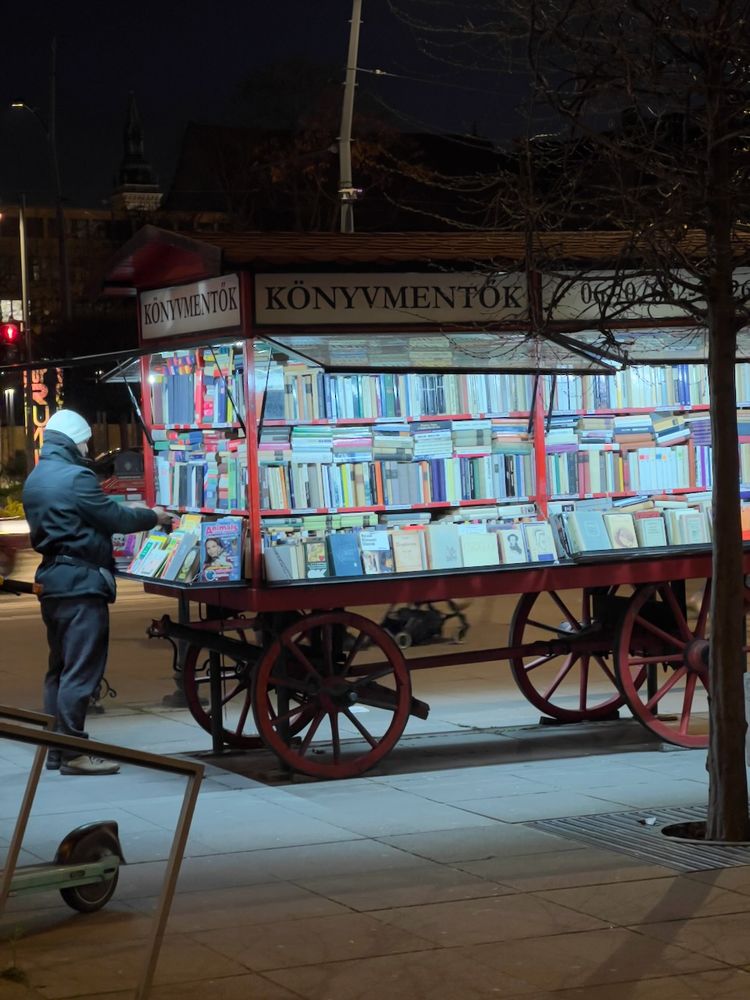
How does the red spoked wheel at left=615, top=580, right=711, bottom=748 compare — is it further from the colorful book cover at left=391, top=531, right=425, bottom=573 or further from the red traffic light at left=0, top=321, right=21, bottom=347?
the red traffic light at left=0, top=321, right=21, bottom=347

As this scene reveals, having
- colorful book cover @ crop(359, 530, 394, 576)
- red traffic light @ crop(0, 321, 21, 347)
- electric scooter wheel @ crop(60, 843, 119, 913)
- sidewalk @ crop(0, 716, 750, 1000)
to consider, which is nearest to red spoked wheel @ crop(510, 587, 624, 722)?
colorful book cover @ crop(359, 530, 394, 576)

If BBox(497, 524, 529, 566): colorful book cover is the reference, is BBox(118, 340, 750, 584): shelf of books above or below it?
above

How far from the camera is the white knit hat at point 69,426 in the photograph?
9.66m

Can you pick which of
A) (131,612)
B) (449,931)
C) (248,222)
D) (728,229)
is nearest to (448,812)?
(449,931)

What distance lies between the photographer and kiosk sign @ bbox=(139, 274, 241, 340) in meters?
9.25

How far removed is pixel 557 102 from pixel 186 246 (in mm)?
2656

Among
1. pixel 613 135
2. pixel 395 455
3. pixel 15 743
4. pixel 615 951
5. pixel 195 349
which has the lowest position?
pixel 615 951

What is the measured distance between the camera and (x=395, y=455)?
384 inches

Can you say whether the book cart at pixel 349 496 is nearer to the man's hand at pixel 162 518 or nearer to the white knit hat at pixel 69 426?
the man's hand at pixel 162 518

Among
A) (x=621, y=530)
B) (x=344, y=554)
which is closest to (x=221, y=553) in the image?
(x=344, y=554)

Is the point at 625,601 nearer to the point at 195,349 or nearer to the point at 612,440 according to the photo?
the point at 612,440

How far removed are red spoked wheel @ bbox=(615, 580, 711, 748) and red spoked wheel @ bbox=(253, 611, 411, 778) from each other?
141cm

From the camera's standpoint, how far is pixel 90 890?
20.8 feet

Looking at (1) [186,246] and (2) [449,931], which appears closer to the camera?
(2) [449,931]
